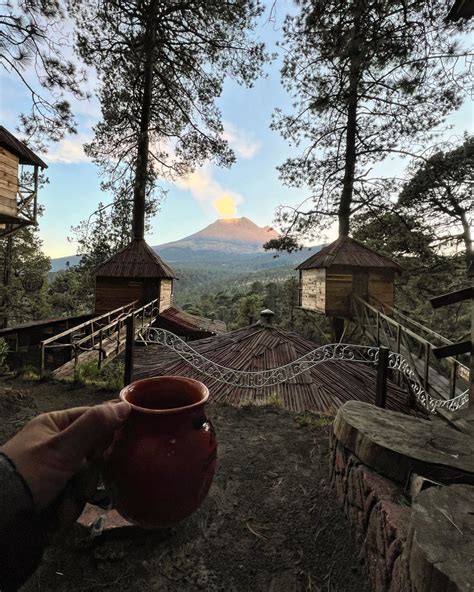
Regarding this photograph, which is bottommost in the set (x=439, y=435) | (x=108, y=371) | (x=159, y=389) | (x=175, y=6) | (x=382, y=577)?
(x=108, y=371)

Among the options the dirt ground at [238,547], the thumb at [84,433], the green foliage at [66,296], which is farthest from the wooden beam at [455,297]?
the green foliage at [66,296]

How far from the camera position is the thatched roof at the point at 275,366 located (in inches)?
211

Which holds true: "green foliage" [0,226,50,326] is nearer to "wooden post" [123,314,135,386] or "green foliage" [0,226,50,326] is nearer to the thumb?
"wooden post" [123,314,135,386]

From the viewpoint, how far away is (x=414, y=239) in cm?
1498

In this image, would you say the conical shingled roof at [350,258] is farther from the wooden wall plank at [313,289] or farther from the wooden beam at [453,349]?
the wooden beam at [453,349]

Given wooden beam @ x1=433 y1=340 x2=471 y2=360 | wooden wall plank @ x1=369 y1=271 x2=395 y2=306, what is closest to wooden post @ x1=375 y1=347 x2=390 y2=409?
wooden beam @ x1=433 y1=340 x2=471 y2=360

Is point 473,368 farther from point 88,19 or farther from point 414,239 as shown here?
point 88,19

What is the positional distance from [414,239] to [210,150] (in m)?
11.8

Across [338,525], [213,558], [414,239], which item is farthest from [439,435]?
[414,239]

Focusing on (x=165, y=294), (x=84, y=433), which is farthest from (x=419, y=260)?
(x=84, y=433)

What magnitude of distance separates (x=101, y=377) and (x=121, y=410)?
5846 millimetres

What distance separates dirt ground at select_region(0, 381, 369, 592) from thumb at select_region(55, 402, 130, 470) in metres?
1.07

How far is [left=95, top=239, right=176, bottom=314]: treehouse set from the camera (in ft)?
49.8

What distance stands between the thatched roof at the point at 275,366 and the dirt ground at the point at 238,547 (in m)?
2.38
